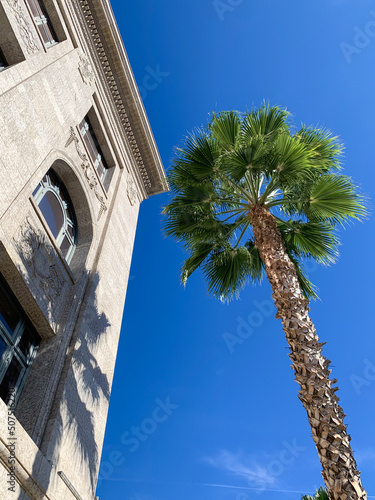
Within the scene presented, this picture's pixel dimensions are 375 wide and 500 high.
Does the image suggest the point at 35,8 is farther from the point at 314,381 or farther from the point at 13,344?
the point at 314,381

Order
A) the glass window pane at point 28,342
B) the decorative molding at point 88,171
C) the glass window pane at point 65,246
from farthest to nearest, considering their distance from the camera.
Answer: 1. the decorative molding at point 88,171
2. the glass window pane at point 65,246
3. the glass window pane at point 28,342

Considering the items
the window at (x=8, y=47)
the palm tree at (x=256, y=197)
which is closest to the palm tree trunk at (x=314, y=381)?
the palm tree at (x=256, y=197)

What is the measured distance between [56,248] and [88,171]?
3.42 m

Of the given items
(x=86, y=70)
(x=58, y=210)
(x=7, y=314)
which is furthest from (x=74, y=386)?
(x=86, y=70)

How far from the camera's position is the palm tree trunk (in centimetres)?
473

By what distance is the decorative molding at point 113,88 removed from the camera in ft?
42.4

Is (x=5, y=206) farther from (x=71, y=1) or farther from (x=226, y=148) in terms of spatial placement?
(x=71, y=1)

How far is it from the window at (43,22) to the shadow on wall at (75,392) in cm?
665

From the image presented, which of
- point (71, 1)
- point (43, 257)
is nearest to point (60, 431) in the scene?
point (43, 257)

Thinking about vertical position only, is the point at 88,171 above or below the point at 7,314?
above

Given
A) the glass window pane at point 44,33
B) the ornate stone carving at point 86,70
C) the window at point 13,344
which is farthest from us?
the ornate stone carving at point 86,70

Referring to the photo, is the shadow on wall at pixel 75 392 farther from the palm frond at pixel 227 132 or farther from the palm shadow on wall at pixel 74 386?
the palm frond at pixel 227 132

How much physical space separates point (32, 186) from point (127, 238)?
222 inches

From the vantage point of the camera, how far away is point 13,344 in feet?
23.4
